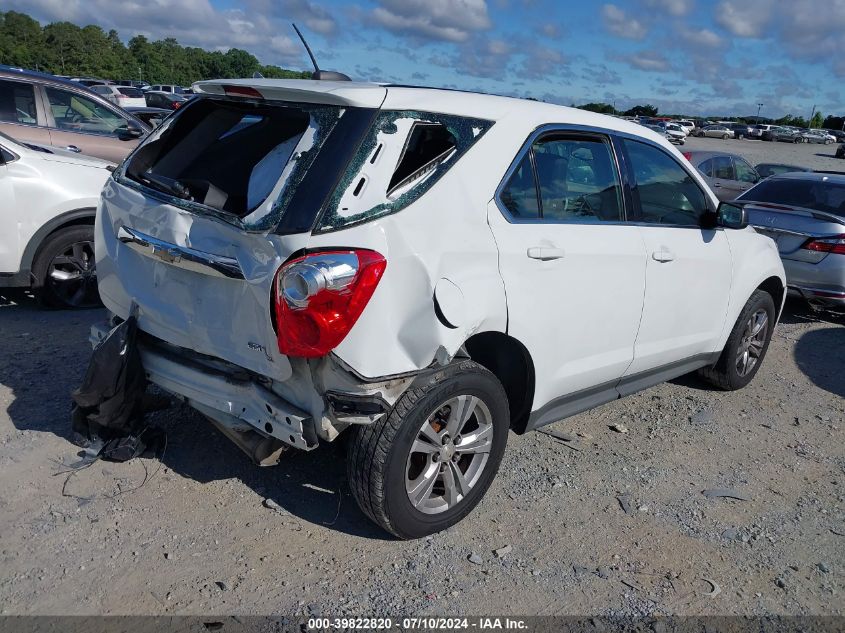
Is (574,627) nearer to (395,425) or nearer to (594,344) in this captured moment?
(395,425)

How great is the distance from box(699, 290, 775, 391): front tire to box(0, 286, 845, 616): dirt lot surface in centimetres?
64

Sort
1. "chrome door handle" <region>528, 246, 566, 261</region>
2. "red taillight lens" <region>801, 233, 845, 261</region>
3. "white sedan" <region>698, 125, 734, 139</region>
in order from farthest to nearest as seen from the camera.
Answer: "white sedan" <region>698, 125, 734, 139</region> → "red taillight lens" <region>801, 233, 845, 261</region> → "chrome door handle" <region>528, 246, 566, 261</region>

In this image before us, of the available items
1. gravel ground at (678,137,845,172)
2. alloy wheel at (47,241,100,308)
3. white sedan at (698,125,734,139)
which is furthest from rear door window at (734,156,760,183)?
white sedan at (698,125,734,139)

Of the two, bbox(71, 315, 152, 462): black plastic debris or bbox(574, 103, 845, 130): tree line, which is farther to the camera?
bbox(574, 103, 845, 130): tree line

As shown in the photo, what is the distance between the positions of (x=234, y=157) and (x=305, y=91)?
0.62m

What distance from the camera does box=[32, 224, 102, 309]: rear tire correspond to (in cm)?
586

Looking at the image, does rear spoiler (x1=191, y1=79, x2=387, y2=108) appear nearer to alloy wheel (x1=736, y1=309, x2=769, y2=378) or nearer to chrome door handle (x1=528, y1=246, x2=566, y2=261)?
chrome door handle (x1=528, y1=246, x2=566, y2=261)

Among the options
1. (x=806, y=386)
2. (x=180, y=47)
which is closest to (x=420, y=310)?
(x=806, y=386)

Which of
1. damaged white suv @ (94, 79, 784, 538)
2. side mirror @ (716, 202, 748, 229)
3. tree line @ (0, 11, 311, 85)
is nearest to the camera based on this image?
damaged white suv @ (94, 79, 784, 538)

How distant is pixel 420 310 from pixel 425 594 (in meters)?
1.15

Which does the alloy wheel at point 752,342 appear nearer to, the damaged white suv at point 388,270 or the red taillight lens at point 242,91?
the damaged white suv at point 388,270

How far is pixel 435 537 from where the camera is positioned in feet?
11.1

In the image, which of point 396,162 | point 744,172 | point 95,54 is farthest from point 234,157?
point 95,54

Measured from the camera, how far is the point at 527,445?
171 inches
